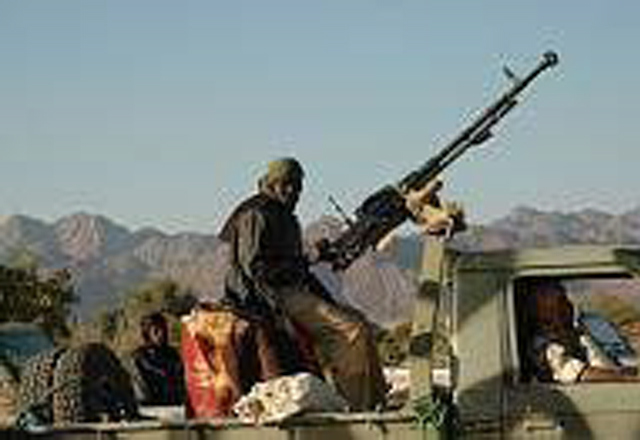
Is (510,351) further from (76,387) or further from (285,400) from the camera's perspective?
(76,387)

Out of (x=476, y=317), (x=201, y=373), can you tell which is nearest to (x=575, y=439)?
(x=476, y=317)

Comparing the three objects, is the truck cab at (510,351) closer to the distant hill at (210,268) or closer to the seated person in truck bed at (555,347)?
the seated person in truck bed at (555,347)

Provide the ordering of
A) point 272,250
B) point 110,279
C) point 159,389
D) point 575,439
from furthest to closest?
1. point 110,279
2. point 159,389
3. point 272,250
4. point 575,439

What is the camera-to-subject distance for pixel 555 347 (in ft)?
20.6

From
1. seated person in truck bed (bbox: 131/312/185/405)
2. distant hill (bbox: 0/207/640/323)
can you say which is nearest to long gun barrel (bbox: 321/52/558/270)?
seated person in truck bed (bbox: 131/312/185/405)

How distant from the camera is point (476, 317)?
6.20 metres

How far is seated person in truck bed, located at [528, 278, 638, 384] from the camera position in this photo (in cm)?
623

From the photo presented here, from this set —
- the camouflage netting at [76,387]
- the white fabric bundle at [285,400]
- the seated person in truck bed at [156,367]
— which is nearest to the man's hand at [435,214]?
the white fabric bundle at [285,400]

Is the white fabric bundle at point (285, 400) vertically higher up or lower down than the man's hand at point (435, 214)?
lower down

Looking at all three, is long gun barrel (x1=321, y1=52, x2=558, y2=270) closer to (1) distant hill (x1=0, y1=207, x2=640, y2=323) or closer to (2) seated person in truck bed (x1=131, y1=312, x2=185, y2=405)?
(2) seated person in truck bed (x1=131, y1=312, x2=185, y2=405)

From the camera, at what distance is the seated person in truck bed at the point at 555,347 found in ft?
20.4

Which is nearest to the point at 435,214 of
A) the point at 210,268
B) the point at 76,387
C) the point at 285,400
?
the point at 285,400

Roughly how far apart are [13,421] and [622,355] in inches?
114

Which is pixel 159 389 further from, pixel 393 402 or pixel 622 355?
pixel 622 355
